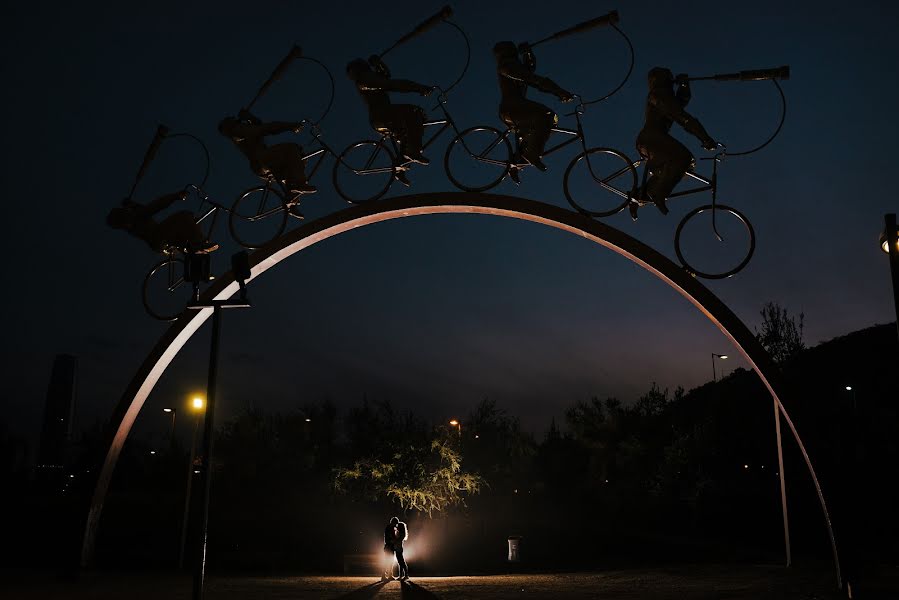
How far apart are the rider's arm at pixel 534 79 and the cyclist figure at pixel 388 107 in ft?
4.85

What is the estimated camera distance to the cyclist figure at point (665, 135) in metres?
11.6

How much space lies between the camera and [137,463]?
60344mm

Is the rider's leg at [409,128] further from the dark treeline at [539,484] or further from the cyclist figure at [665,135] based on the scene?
the dark treeline at [539,484]

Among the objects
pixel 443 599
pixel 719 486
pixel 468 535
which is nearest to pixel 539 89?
pixel 443 599

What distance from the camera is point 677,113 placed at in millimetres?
11500

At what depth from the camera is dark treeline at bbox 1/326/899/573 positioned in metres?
30.0

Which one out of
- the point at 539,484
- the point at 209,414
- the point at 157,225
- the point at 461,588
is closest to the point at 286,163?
the point at 157,225

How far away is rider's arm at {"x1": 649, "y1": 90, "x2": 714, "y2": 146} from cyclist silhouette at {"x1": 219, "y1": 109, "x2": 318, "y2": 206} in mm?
6211

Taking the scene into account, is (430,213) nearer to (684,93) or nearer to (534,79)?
(534,79)

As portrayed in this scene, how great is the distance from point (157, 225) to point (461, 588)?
29.1 feet

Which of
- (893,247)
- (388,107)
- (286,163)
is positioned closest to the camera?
(893,247)

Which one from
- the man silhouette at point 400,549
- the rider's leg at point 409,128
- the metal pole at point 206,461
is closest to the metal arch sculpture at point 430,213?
the rider's leg at point 409,128

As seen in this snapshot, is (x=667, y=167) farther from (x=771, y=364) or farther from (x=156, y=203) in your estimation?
(x=156, y=203)

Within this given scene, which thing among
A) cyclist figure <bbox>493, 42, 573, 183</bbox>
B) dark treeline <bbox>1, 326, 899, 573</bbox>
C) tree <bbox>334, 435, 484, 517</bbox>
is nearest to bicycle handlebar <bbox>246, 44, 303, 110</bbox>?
cyclist figure <bbox>493, 42, 573, 183</bbox>
